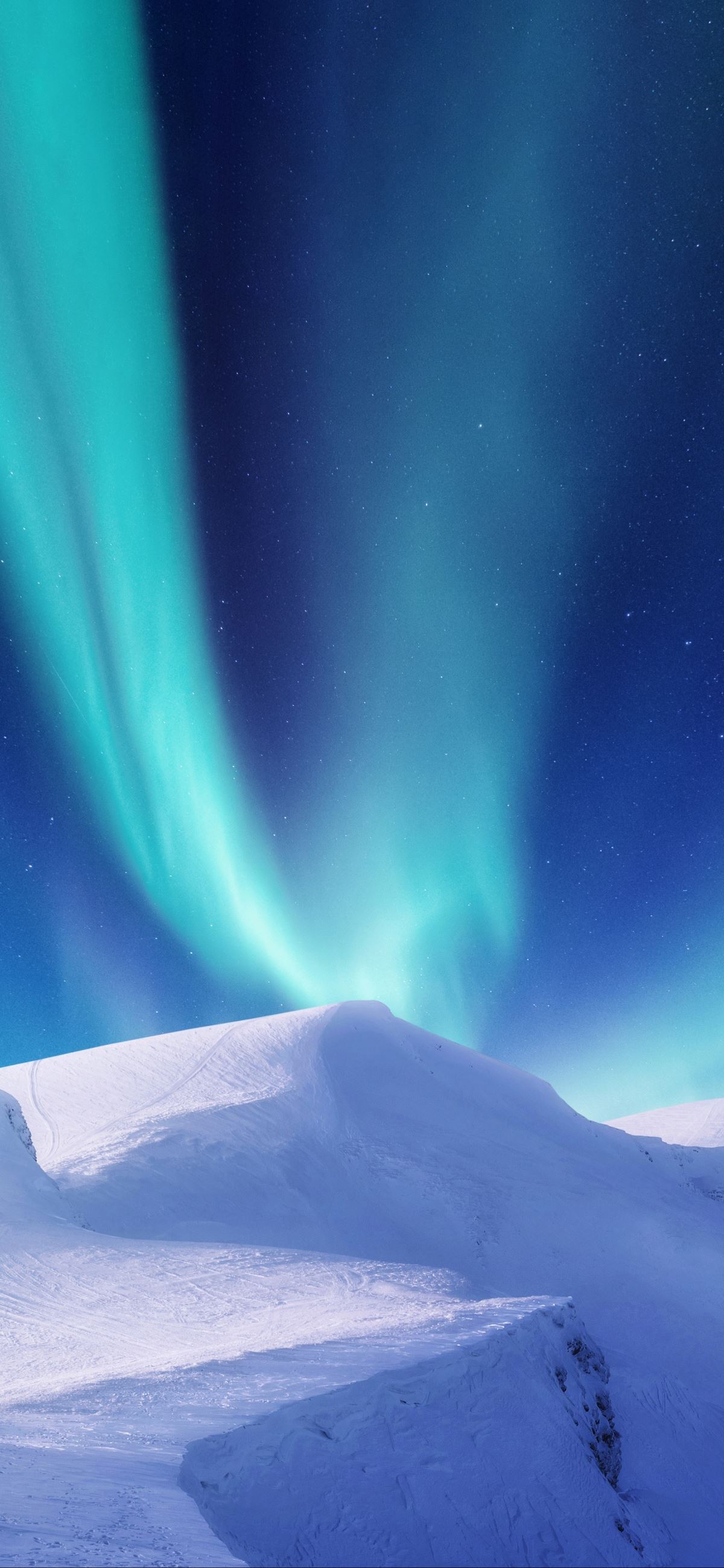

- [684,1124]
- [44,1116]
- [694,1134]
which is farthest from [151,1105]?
[684,1124]

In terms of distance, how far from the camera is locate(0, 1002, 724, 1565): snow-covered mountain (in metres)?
5.94

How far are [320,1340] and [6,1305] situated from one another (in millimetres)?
6591

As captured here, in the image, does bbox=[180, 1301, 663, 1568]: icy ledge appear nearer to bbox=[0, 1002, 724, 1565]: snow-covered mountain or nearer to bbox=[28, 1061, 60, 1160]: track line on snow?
bbox=[0, 1002, 724, 1565]: snow-covered mountain

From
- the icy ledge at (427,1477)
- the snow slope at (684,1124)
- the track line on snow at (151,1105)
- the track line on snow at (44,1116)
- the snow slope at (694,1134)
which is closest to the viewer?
the icy ledge at (427,1477)

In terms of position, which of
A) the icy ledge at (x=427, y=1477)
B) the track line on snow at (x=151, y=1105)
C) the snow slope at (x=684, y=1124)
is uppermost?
the track line on snow at (x=151, y=1105)

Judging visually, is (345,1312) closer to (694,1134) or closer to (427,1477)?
(427,1477)

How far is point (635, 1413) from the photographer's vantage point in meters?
11.0

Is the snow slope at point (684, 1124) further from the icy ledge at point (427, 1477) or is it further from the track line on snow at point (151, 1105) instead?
the icy ledge at point (427, 1477)

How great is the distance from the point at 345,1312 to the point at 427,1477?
6462 mm

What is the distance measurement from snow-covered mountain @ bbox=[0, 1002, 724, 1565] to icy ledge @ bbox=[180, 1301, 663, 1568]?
24mm

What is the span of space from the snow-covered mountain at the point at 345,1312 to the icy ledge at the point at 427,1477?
0.08 ft

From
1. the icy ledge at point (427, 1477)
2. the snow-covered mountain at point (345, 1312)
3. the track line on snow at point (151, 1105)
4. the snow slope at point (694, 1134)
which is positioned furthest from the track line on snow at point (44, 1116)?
the snow slope at point (694, 1134)

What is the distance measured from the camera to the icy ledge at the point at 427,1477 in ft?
18.6

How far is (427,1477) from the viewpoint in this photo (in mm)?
6453
